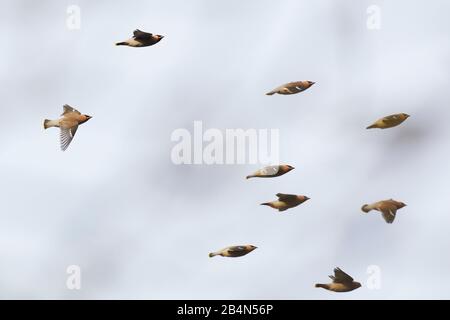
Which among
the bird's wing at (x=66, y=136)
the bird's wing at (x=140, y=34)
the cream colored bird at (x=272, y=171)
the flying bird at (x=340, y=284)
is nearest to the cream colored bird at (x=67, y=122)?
the bird's wing at (x=66, y=136)

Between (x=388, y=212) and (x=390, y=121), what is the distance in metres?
2.24

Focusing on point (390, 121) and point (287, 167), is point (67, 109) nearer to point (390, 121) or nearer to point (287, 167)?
point (287, 167)

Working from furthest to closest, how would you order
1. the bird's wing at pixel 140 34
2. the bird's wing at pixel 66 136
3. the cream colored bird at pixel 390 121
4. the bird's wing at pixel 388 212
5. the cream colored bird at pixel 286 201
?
the cream colored bird at pixel 390 121 → the bird's wing at pixel 66 136 → the cream colored bird at pixel 286 201 → the bird's wing at pixel 388 212 → the bird's wing at pixel 140 34

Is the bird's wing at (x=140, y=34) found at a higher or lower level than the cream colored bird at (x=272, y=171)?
higher

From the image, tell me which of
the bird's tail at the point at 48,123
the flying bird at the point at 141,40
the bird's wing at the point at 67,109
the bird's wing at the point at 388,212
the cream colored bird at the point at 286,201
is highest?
the flying bird at the point at 141,40

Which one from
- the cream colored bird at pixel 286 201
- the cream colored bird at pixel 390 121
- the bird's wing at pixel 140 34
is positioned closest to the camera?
the bird's wing at pixel 140 34

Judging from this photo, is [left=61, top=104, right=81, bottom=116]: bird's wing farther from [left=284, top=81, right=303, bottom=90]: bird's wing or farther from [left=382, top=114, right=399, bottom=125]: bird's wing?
[left=382, top=114, right=399, bottom=125]: bird's wing

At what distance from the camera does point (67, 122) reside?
21.2 meters

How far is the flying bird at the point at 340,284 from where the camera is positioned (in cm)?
2092

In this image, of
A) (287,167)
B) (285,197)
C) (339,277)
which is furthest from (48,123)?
(339,277)

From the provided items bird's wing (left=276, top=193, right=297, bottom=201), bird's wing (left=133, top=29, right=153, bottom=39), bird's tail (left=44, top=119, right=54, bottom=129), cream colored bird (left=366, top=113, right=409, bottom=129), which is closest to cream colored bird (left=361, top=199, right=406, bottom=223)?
bird's wing (left=276, top=193, right=297, bottom=201)

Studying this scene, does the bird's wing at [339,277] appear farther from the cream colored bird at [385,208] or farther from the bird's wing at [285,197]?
the bird's wing at [285,197]

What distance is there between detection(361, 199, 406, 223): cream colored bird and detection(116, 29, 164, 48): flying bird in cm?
647
